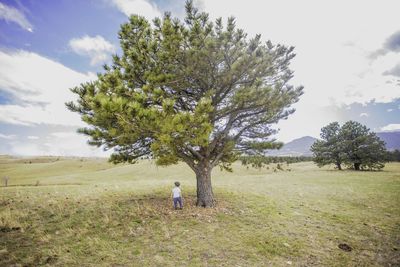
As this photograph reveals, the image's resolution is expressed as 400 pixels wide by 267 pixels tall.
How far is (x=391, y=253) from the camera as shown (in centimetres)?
772

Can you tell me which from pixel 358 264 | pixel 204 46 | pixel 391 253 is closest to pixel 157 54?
pixel 204 46

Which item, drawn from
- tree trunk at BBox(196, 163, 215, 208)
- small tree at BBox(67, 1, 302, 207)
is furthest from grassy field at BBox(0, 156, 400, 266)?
small tree at BBox(67, 1, 302, 207)

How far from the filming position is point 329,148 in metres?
39.8

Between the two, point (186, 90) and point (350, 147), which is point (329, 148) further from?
point (186, 90)

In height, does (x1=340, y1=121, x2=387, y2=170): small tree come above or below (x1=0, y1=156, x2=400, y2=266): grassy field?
above

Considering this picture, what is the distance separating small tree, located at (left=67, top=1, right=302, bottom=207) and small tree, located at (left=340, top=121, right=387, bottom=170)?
33139mm

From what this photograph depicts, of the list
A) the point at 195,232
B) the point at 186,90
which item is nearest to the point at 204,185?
the point at 195,232

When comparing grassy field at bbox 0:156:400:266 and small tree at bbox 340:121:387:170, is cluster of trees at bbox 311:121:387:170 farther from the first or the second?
grassy field at bbox 0:156:400:266

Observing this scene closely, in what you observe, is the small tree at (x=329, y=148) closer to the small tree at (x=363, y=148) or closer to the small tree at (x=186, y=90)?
the small tree at (x=363, y=148)

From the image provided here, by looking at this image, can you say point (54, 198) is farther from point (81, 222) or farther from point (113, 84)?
point (113, 84)

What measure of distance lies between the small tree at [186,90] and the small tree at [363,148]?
33.1 meters

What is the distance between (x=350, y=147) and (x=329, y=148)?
3.01 metres

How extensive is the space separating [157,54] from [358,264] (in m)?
10.0

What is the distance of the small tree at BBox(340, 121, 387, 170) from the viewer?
3678 cm
